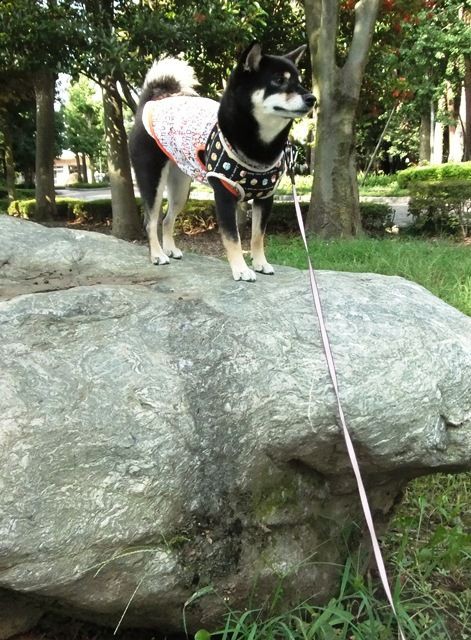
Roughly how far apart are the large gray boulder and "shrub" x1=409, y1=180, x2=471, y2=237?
8027 mm

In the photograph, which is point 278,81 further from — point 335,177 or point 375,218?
point 375,218

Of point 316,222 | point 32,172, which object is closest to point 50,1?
point 316,222

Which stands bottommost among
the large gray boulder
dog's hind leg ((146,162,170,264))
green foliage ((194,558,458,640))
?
green foliage ((194,558,458,640))

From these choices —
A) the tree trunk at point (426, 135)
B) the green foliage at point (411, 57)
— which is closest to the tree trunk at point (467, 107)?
the green foliage at point (411, 57)

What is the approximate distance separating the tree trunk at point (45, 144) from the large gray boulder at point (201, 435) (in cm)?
1156

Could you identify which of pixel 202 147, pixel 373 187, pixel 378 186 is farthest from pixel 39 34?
pixel 378 186

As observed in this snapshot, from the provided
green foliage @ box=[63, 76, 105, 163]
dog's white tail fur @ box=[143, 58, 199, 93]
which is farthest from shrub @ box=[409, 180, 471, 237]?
green foliage @ box=[63, 76, 105, 163]

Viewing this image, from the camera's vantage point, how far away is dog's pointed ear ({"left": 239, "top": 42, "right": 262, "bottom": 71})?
272cm

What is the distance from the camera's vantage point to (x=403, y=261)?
6.05 m

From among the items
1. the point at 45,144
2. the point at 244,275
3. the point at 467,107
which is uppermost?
the point at 467,107

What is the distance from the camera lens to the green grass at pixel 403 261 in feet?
16.5

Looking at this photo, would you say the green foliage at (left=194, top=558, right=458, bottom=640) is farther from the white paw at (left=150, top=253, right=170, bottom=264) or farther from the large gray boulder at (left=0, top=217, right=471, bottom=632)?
the white paw at (left=150, top=253, right=170, bottom=264)

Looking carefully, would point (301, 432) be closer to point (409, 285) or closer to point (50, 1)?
point (409, 285)

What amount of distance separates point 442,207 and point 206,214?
194 inches
